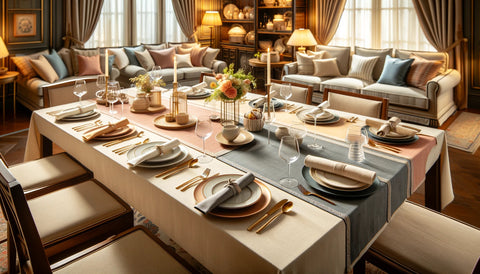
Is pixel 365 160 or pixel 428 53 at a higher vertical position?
pixel 428 53

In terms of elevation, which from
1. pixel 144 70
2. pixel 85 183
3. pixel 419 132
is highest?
A: pixel 144 70

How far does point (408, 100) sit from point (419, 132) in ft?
8.80

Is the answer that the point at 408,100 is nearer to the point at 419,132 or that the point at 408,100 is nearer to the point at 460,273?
the point at 419,132

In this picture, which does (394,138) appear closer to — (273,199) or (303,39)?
(273,199)

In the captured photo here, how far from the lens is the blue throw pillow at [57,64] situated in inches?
200

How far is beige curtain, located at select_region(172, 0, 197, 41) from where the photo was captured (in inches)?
274

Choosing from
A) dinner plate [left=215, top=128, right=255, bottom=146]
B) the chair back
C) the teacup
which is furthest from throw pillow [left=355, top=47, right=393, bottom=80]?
the chair back

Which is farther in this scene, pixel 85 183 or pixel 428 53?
pixel 428 53

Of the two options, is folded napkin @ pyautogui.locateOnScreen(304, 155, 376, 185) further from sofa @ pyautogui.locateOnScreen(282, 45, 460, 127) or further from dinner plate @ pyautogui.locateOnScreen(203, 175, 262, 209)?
sofa @ pyautogui.locateOnScreen(282, 45, 460, 127)

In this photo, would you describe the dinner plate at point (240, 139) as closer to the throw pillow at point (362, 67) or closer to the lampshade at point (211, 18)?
the throw pillow at point (362, 67)

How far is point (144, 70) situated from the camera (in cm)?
561

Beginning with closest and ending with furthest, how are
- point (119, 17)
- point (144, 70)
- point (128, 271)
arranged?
1. point (128, 271)
2. point (144, 70)
3. point (119, 17)

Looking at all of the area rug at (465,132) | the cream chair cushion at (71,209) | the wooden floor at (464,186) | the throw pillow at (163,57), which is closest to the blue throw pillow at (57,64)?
the wooden floor at (464,186)

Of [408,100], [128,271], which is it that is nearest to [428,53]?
[408,100]
